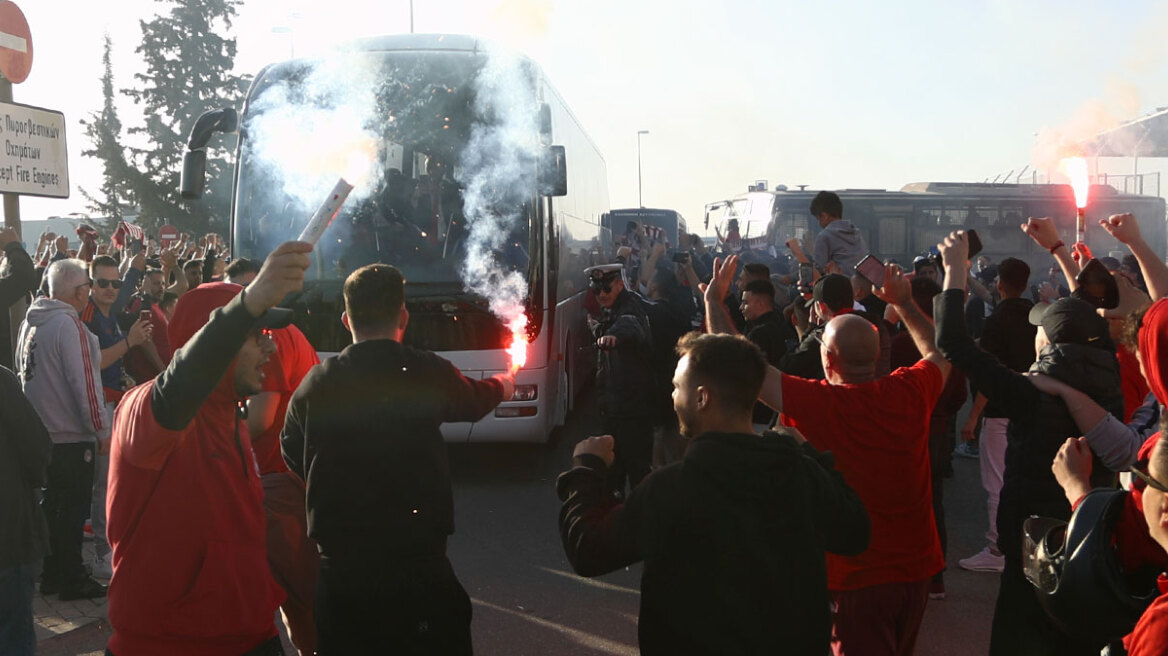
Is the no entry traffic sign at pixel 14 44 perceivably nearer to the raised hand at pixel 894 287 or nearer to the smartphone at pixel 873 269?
the smartphone at pixel 873 269

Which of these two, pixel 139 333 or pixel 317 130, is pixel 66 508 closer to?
pixel 139 333

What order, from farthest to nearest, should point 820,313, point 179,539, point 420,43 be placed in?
1. point 420,43
2. point 820,313
3. point 179,539

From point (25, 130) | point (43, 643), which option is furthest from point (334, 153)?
point (43, 643)

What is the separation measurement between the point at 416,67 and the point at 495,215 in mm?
1541

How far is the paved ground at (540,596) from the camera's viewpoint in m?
5.55

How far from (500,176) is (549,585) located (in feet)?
13.5

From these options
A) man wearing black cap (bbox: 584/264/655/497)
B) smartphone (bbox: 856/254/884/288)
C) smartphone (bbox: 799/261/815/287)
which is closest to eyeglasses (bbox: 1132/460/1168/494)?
smartphone (bbox: 856/254/884/288)

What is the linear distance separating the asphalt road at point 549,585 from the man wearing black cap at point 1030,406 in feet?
5.02

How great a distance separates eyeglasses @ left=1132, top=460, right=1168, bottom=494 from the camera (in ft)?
6.57

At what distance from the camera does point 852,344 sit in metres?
3.74

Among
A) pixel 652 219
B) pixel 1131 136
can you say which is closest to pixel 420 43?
pixel 1131 136

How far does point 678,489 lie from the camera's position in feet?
8.25

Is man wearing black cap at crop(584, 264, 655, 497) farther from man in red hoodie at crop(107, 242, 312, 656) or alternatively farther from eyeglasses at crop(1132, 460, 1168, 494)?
eyeglasses at crop(1132, 460, 1168, 494)

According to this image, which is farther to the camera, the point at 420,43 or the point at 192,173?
the point at 420,43
